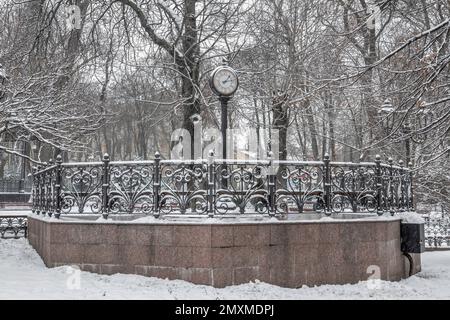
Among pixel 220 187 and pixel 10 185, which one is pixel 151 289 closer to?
pixel 220 187

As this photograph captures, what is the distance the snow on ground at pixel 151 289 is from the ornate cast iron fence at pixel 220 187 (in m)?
1.19

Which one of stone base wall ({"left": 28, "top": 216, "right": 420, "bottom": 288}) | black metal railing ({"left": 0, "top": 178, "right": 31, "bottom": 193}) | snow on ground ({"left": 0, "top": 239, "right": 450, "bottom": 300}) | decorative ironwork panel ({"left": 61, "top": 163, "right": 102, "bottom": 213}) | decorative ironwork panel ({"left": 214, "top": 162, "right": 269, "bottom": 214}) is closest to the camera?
snow on ground ({"left": 0, "top": 239, "right": 450, "bottom": 300})

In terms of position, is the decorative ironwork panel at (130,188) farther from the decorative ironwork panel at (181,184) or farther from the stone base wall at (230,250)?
the stone base wall at (230,250)

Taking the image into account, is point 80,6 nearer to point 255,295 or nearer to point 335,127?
point 255,295

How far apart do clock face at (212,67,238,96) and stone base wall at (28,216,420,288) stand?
3.62 m

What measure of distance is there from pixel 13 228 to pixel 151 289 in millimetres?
8784

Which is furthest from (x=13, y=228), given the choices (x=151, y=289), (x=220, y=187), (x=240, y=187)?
(x=240, y=187)

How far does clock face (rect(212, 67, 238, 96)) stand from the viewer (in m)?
11.1

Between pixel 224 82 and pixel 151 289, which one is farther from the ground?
pixel 224 82

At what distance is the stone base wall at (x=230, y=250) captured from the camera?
8523 millimetres

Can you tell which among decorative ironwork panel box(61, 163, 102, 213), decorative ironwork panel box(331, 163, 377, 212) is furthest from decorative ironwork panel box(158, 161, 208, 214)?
decorative ironwork panel box(331, 163, 377, 212)

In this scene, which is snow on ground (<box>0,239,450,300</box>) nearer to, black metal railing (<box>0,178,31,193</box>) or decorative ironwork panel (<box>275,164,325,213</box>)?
decorative ironwork panel (<box>275,164,325,213</box>)

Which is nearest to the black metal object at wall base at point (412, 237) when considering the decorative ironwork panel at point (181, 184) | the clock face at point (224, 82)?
the decorative ironwork panel at point (181, 184)

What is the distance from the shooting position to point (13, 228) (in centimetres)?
1535
